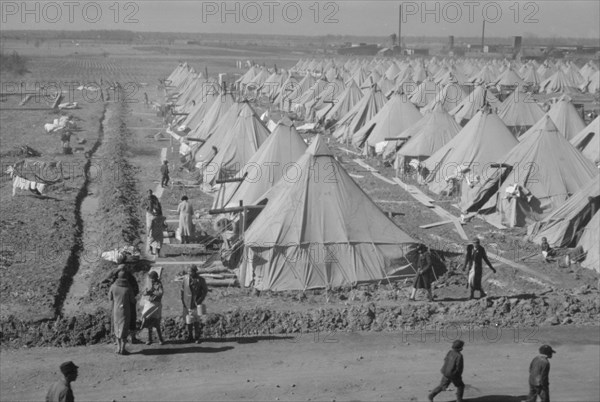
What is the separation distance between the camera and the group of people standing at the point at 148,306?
11.9 m

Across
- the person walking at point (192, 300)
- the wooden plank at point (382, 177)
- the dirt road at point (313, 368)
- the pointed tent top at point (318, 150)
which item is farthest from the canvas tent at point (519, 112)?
the person walking at point (192, 300)

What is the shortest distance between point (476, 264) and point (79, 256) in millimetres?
8263

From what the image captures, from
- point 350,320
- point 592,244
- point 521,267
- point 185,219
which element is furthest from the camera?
point 185,219

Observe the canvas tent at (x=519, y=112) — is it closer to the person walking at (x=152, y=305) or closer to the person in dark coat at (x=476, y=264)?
the person in dark coat at (x=476, y=264)

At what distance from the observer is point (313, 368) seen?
11570 millimetres

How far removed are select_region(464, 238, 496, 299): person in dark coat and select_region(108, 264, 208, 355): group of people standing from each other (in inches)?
185

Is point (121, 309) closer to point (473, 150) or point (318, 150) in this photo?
point (318, 150)

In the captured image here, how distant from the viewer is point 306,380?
440 inches

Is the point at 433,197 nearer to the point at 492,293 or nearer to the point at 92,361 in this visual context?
the point at 492,293

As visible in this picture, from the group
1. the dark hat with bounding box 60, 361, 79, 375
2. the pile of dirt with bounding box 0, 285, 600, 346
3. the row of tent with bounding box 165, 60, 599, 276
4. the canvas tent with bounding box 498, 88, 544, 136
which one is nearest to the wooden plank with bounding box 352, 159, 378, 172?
the row of tent with bounding box 165, 60, 599, 276

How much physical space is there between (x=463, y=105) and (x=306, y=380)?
27.0 meters

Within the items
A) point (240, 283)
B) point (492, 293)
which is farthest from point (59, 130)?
point (492, 293)

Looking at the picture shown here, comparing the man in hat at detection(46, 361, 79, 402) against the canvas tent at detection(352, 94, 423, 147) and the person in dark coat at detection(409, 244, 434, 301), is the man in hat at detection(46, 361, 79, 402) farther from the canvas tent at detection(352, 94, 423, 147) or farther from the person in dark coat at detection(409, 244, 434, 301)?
the canvas tent at detection(352, 94, 423, 147)

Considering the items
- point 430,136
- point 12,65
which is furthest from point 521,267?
point 12,65
